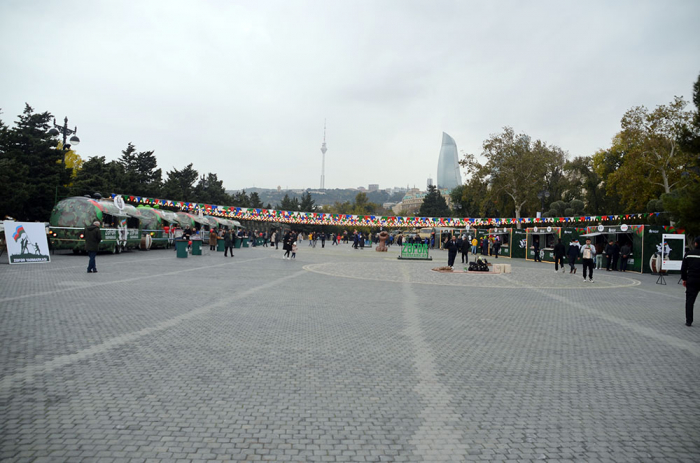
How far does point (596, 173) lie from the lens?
5444 centimetres

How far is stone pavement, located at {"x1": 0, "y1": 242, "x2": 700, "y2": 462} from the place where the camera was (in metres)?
3.58

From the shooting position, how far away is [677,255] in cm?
2228

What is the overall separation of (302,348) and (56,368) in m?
2.87

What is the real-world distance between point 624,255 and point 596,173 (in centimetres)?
3358

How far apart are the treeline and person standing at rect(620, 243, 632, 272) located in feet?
8.44

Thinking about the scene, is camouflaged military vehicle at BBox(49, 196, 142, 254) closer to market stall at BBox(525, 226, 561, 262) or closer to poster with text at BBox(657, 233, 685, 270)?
market stall at BBox(525, 226, 561, 262)

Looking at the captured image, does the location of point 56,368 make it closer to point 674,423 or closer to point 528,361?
point 528,361

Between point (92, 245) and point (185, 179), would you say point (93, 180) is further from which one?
point (185, 179)

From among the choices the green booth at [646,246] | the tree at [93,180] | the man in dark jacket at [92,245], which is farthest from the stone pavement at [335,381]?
Answer: the tree at [93,180]

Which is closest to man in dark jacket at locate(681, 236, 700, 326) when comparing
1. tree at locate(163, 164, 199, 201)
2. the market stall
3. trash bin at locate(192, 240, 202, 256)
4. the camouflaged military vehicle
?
the market stall

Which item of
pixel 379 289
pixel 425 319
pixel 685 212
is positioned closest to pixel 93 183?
pixel 379 289

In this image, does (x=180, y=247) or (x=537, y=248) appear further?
(x=537, y=248)

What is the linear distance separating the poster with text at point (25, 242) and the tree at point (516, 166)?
1690 inches

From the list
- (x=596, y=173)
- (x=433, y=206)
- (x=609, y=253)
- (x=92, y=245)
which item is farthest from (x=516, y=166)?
(x=433, y=206)
